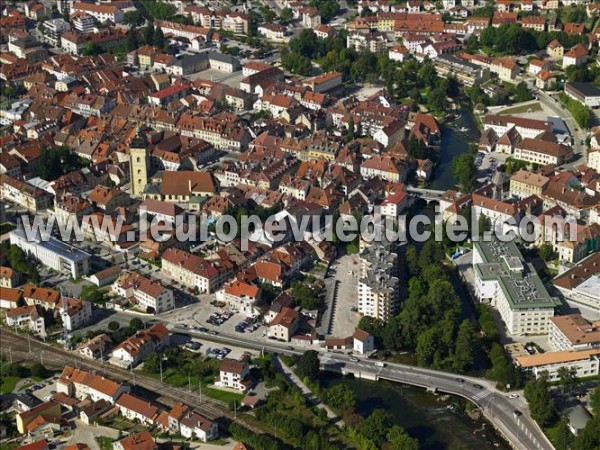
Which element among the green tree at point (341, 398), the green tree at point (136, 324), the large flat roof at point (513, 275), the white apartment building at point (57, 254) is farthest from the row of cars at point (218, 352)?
the large flat roof at point (513, 275)

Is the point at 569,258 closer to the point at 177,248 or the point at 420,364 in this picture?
the point at 420,364

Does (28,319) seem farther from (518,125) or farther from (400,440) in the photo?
(518,125)

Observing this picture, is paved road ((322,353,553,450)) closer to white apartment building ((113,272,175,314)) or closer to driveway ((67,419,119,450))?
white apartment building ((113,272,175,314))

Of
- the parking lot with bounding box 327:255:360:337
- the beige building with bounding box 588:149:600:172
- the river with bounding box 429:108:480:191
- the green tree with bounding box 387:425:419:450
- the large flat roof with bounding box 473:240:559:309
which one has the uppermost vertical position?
the beige building with bounding box 588:149:600:172

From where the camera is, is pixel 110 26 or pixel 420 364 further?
pixel 110 26

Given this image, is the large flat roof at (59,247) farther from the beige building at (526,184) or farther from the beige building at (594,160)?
the beige building at (594,160)

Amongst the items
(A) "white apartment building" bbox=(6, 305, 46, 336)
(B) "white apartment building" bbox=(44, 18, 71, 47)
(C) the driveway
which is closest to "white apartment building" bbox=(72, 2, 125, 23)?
(B) "white apartment building" bbox=(44, 18, 71, 47)

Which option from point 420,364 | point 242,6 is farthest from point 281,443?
point 242,6
